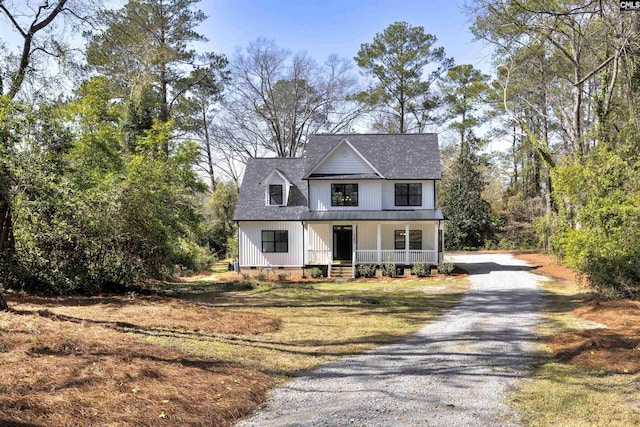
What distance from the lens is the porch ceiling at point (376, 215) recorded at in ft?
80.5

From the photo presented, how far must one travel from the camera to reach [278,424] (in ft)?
15.8

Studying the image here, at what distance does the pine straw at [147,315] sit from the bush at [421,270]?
13829 mm

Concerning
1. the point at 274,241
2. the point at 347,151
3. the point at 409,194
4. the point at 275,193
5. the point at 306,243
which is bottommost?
the point at 306,243

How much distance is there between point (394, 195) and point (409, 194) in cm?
84

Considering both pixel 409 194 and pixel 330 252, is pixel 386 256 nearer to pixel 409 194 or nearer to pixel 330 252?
pixel 330 252

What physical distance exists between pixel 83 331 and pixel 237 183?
1383 inches

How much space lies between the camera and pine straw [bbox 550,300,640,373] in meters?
7.18

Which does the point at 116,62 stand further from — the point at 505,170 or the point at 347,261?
the point at 505,170

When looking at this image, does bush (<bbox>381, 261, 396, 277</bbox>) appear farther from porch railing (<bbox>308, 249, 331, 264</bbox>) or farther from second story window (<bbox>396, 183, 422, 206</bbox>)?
second story window (<bbox>396, 183, 422, 206</bbox>)

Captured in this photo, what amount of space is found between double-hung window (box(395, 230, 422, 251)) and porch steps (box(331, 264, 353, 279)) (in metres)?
3.51

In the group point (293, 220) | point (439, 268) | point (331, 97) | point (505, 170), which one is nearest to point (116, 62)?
point (293, 220)

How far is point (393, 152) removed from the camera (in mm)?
27000

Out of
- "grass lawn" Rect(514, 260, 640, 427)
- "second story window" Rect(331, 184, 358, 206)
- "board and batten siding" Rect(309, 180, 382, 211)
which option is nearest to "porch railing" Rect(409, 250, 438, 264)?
"board and batten siding" Rect(309, 180, 382, 211)

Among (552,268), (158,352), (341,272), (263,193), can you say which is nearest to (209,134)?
(263,193)
